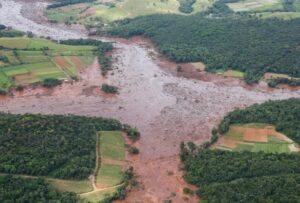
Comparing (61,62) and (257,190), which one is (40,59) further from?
(257,190)

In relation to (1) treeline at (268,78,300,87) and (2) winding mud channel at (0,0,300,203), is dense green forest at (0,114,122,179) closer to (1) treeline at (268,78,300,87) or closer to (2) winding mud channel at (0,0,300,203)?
(2) winding mud channel at (0,0,300,203)

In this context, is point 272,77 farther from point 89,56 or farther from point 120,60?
point 89,56

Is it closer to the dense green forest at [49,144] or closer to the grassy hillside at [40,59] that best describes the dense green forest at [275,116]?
the dense green forest at [49,144]

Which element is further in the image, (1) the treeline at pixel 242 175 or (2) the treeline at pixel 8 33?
(2) the treeline at pixel 8 33

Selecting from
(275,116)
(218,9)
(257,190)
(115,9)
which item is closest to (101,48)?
(115,9)

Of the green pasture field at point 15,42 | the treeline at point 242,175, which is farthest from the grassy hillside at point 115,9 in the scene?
the treeline at point 242,175
